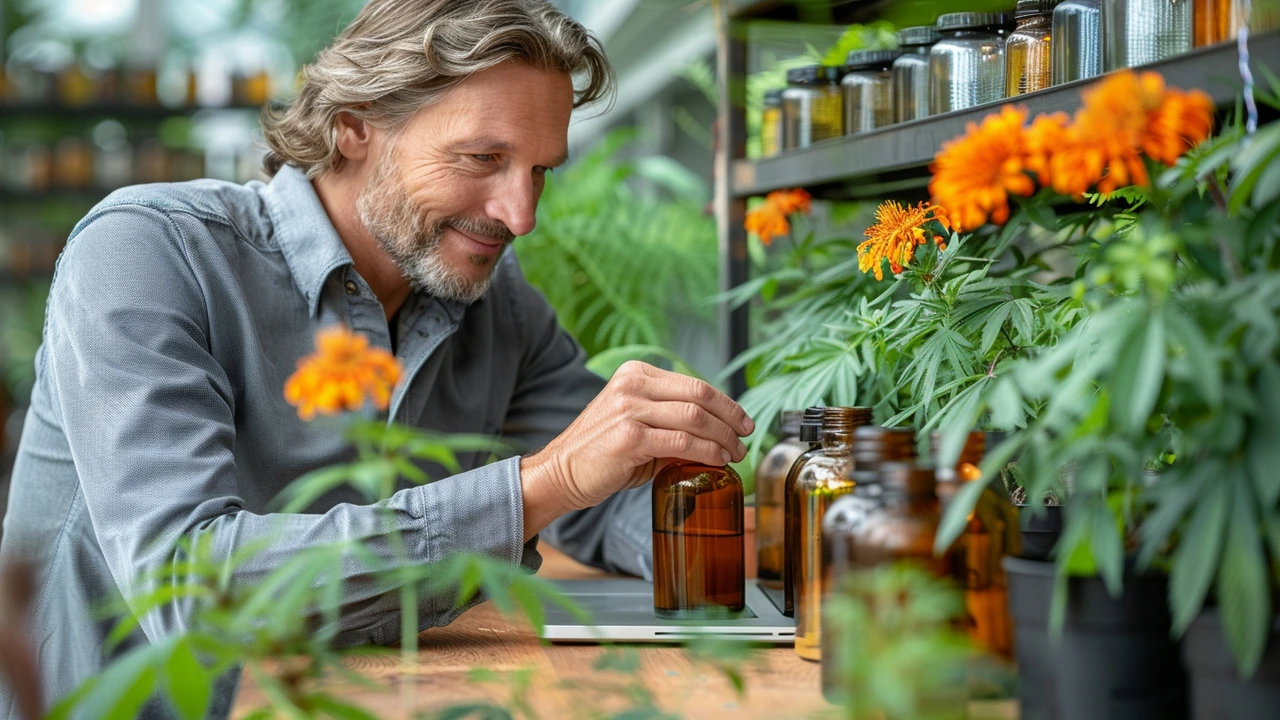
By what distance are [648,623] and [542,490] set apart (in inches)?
6.6

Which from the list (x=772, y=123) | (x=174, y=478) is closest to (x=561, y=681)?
(x=174, y=478)

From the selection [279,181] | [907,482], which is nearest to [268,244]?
[279,181]

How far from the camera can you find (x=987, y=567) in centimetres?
85

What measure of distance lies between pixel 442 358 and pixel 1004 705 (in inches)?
43.2

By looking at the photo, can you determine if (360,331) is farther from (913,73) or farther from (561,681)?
(561,681)

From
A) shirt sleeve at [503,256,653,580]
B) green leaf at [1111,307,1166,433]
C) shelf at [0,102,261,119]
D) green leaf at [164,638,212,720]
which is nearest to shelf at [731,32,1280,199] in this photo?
green leaf at [1111,307,1166,433]

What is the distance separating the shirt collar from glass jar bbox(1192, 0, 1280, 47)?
100cm

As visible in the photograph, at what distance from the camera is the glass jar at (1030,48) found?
46.6 inches

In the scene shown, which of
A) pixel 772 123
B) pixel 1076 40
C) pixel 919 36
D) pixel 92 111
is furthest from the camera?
pixel 92 111

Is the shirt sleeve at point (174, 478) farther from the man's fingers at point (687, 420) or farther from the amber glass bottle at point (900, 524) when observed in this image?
the amber glass bottle at point (900, 524)

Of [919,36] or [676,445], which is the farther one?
[919,36]

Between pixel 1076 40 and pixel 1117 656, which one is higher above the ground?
pixel 1076 40

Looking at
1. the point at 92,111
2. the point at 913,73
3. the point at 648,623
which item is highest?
the point at 92,111

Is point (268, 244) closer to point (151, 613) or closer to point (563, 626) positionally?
point (151, 613)
